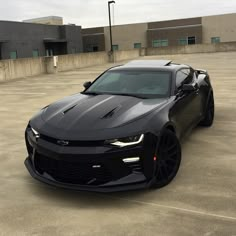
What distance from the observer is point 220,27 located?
57.2 meters

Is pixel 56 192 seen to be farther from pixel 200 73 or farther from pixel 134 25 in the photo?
pixel 134 25

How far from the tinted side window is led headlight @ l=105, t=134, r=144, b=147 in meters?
1.88

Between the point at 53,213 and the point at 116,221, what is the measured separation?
0.71 m

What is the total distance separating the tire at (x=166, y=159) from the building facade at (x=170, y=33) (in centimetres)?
5645

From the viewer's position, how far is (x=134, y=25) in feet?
203

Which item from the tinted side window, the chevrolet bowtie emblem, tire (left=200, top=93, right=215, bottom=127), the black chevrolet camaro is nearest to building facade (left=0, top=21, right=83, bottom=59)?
tire (left=200, top=93, right=215, bottom=127)

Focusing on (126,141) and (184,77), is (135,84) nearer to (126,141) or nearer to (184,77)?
(184,77)

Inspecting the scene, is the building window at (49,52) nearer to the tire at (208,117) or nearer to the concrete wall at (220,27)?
the concrete wall at (220,27)

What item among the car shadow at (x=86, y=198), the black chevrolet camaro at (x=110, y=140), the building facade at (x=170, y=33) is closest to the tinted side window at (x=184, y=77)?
the black chevrolet camaro at (x=110, y=140)

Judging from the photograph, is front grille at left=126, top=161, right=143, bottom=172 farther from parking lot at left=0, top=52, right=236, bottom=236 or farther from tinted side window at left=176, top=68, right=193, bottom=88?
tinted side window at left=176, top=68, right=193, bottom=88

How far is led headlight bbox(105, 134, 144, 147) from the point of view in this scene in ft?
12.3

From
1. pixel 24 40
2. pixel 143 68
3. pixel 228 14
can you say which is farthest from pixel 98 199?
pixel 228 14

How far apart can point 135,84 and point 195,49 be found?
41084 millimetres

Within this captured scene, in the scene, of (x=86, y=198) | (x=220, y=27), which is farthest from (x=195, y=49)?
(x=86, y=198)
